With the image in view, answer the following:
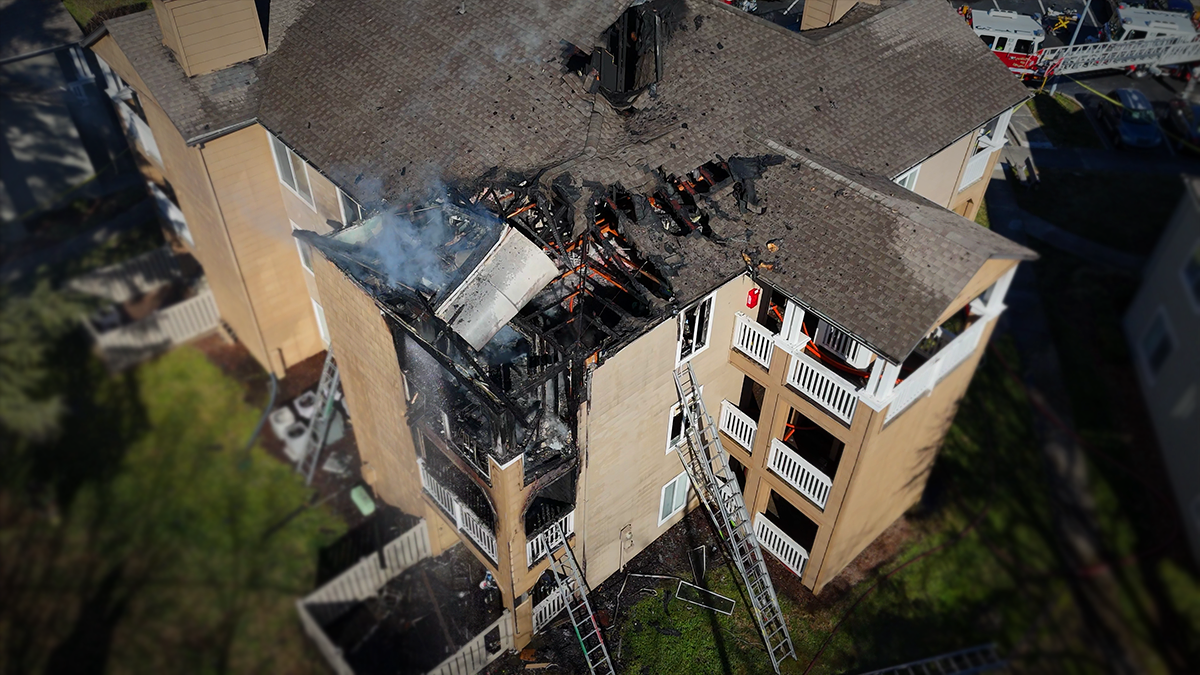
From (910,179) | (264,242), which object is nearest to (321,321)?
(264,242)

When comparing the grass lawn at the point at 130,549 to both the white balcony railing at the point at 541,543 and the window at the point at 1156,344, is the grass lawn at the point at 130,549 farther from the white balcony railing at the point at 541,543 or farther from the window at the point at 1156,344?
the window at the point at 1156,344

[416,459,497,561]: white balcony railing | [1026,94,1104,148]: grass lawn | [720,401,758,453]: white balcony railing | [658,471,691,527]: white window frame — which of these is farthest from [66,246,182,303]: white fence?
[1026,94,1104,148]: grass lawn

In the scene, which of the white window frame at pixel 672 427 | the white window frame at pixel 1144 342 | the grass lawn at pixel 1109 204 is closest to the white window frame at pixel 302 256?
the white window frame at pixel 672 427

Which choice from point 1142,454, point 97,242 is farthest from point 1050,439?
point 97,242

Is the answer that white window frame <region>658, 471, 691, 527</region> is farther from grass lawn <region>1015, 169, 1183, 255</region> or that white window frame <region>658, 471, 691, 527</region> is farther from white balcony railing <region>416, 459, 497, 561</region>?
grass lawn <region>1015, 169, 1183, 255</region>

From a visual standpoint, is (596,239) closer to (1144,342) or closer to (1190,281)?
(1190,281)

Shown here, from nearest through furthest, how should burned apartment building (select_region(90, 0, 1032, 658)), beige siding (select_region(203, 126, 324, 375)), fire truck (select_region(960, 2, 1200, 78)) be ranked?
burned apartment building (select_region(90, 0, 1032, 658)), beige siding (select_region(203, 126, 324, 375)), fire truck (select_region(960, 2, 1200, 78))
